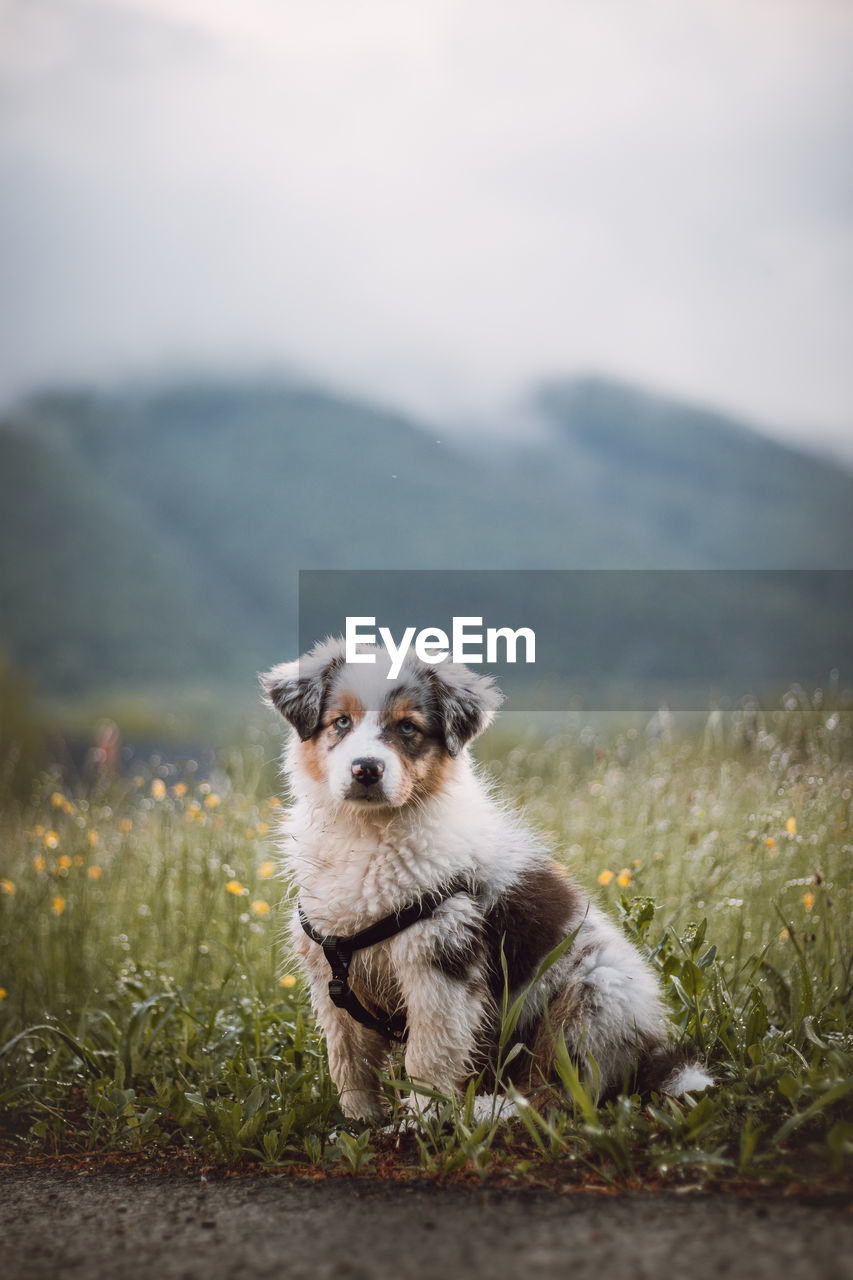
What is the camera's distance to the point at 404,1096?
3.11 metres

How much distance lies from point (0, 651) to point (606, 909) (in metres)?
16.3

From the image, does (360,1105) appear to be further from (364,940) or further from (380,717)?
(380,717)

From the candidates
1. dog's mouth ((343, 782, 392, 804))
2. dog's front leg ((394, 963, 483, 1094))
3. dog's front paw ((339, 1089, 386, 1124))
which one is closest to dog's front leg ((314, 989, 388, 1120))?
dog's front paw ((339, 1089, 386, 1124))

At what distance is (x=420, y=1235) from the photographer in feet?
7.15

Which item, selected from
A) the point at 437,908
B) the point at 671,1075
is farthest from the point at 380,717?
the point at 671,1075

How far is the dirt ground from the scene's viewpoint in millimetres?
1917

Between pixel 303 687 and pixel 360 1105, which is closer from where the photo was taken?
pixel 360 1105

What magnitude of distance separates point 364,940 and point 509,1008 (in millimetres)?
500

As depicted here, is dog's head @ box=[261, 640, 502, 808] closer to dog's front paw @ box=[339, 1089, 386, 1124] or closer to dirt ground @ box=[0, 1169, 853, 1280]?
dog's front paw @ box=[339, 1089, 386, 1124]

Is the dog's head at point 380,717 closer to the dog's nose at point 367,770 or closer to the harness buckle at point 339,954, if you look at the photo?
the dog's nose at point 367,770

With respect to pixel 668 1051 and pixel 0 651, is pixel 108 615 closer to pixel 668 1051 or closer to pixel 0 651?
pixel 0 651

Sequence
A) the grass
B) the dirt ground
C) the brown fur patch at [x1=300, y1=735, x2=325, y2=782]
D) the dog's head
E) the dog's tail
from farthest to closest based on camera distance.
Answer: the brown fur patch at [x1=300, y1=735, x2=325, y2=782] < the dog's head < the dog's tail < the grass < the dirt ground

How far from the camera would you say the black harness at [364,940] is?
116 inches

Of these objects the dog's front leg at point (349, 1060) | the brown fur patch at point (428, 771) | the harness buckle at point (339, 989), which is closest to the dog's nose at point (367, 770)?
the brown fur patch at point (428, 771)
